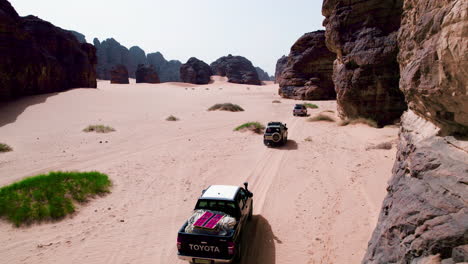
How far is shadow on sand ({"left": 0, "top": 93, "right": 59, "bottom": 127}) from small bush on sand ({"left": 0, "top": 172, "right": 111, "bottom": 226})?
17.3 m

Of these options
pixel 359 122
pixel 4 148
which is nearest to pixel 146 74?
pixel 4 148

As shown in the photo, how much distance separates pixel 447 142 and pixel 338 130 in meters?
18.5

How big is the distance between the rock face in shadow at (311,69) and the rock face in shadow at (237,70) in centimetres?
5481

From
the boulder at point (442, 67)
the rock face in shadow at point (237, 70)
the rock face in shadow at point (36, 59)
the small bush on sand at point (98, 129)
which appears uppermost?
the rock face in shadow at point (237, 70)

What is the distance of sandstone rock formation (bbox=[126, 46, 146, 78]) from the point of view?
133 m

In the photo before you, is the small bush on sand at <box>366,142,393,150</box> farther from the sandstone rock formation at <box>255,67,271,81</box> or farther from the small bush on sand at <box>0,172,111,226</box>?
the sandstone rock formation at <box>255,67,271,81</box>

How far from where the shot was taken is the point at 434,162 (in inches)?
197

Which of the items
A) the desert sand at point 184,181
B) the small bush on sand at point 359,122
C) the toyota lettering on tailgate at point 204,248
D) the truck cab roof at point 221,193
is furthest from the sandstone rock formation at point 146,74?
the toyota lettering on tailgate at point 204,248

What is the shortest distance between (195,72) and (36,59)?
7093 cm

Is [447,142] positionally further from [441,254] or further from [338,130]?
[338,130]

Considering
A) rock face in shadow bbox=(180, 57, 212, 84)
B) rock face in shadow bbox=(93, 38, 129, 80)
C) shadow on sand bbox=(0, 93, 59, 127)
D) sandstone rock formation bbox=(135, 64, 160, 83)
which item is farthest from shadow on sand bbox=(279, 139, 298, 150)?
rock face in shadow bbox=(93, 38, 129, 80)

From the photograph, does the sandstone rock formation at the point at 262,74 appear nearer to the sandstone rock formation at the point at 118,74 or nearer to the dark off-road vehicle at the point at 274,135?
the sandstone rock formation at the point at 118,74

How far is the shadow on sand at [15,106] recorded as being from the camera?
24278 mm

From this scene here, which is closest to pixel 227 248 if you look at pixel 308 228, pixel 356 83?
pixel 308 228
